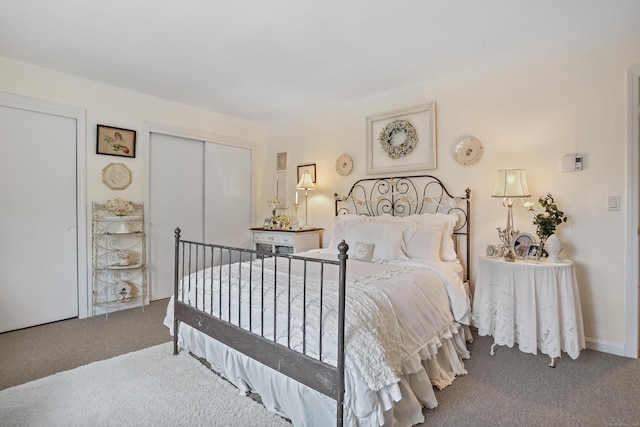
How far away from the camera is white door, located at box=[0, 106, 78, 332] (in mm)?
3012

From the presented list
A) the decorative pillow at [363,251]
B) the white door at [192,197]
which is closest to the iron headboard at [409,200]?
the decorative pillow at [363,251]

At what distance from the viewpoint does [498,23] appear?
2.35 m

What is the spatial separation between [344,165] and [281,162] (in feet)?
3.87

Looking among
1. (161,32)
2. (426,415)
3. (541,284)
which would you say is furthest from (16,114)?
(541,284)

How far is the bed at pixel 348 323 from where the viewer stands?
4.88 feet

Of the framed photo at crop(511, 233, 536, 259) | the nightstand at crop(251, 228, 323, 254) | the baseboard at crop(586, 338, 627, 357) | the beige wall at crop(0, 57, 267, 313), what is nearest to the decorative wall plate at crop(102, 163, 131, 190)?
the beige wall at crop(0, 57, 267, 313)

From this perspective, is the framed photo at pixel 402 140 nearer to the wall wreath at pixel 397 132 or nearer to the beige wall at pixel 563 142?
the wall wreath at pixel 397 132

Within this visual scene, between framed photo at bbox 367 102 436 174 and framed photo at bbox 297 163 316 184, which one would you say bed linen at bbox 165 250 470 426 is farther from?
framed photo at bbox 297 163 316 184

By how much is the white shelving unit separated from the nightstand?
1.40 metres

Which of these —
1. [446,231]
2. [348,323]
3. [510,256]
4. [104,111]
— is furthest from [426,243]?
[104,111]

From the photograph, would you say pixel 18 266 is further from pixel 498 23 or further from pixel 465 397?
pixel 498 23

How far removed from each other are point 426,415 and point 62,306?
11.7 feet

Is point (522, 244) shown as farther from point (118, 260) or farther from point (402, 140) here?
point (118, 260)

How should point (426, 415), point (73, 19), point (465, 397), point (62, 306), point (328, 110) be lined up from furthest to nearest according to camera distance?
point (328, 110)
point (62, 306)
point (73, 19)
point (465, 397)
point (426, 415)
